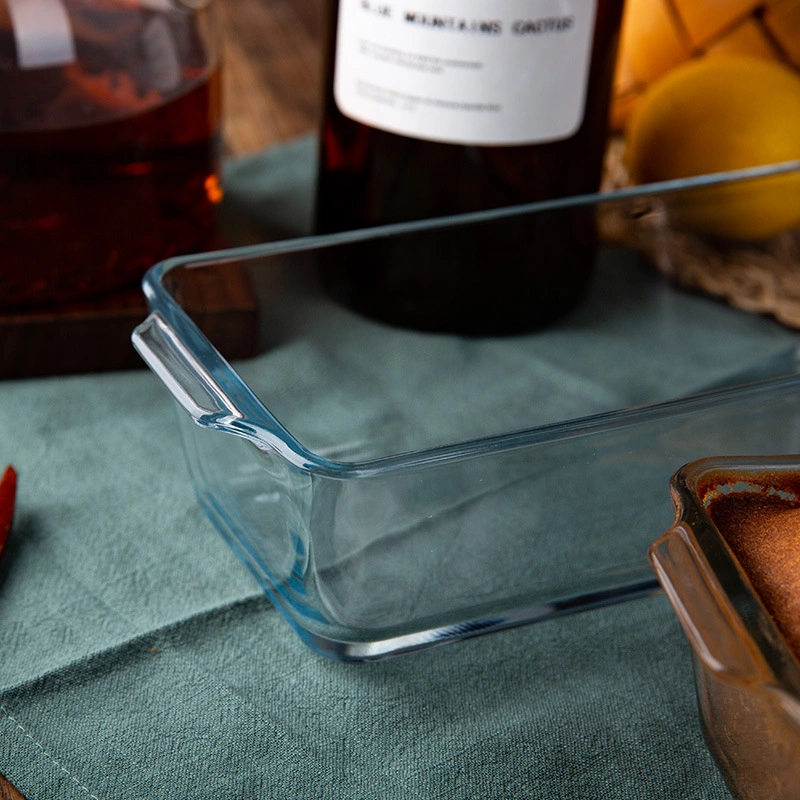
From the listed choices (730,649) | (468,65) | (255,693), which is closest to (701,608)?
(730,649)

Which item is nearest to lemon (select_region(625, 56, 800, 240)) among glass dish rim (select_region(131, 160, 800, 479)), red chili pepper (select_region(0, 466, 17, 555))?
glass dish rim (select_region(131, 160, 800, 479))

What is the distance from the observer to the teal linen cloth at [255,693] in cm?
24

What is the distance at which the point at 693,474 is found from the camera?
9.2 inches

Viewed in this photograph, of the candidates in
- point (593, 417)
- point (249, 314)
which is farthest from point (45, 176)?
point (593, 417)

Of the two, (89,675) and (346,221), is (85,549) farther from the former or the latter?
(346,221)

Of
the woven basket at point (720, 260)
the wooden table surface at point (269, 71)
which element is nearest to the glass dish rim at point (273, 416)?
the woven basket at point (720, 260)

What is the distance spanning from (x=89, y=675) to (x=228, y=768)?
47 millimetres

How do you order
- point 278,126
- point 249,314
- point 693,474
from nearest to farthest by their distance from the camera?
point 693,474 → point 249,314 → point 278,126

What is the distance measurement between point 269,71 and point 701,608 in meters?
0.55

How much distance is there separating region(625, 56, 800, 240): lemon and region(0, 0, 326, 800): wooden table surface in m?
0.18

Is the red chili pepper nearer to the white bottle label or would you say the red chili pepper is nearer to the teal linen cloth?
the teal linen cloth

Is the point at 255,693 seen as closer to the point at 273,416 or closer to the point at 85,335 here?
the point at 273,416

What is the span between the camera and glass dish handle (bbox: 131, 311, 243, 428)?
0.26m

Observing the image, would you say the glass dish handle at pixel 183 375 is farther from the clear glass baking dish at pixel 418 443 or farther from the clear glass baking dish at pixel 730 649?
the clear glass baking dish at pixel 730 649
